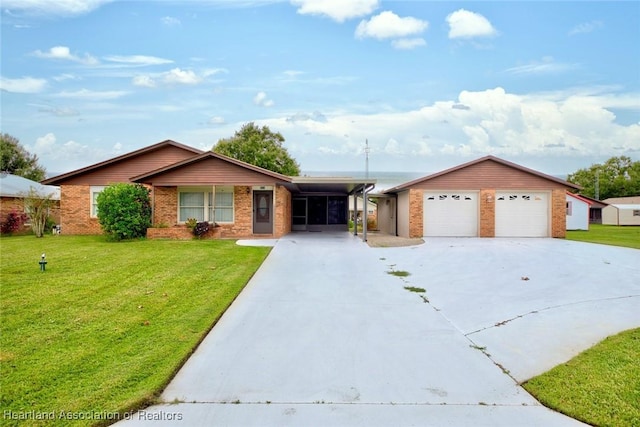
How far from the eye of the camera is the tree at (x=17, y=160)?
40.3 m

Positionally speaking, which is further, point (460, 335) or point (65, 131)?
point (65, 131)

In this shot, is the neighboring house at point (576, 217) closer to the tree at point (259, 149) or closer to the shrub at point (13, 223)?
the tree at point (259, 149)

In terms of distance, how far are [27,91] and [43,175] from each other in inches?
1222

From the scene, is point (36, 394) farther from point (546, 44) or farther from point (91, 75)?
point (546, 44)

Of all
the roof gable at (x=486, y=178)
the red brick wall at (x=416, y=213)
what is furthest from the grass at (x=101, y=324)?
the roof gable at (x=486, y=178)

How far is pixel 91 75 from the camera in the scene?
1783 centimetres

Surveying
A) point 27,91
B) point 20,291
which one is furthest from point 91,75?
point 20,291

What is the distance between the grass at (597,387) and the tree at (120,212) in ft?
52.3

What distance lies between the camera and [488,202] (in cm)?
1895

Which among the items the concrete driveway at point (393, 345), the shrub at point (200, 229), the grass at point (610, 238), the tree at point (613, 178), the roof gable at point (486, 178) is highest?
the tree at point (613, 178)

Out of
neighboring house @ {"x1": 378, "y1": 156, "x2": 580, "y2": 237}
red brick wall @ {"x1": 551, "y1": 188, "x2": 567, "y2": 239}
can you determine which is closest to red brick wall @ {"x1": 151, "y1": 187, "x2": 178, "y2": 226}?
neighboring house @ {"x1": 378, "y1": 156, "x2": 580, "y2": 237}

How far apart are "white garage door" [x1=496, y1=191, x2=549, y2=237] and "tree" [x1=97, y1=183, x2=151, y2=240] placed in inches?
652

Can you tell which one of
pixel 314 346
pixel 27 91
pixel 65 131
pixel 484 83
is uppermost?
pixel 484 83

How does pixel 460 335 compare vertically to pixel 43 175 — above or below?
below
